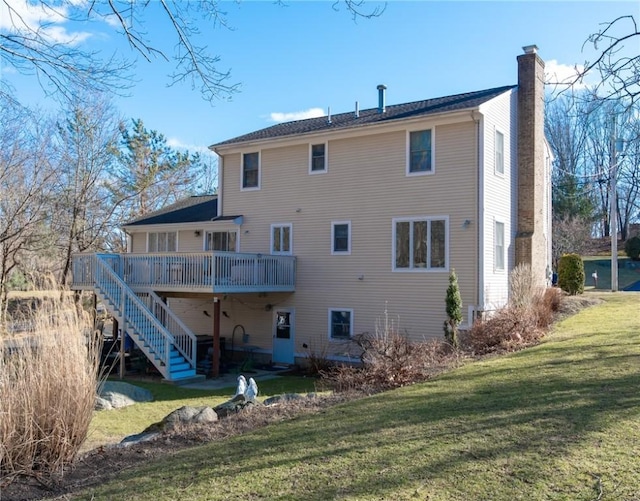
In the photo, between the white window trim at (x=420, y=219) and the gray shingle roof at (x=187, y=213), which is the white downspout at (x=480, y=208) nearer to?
the white window trim at (x=420, y=219)

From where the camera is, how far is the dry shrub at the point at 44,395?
5250mm

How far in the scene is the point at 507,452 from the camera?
4.75 metres

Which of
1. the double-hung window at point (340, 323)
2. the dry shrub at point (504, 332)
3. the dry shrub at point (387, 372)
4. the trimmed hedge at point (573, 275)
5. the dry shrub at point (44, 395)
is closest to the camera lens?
the dry shrub at point (44, 395)

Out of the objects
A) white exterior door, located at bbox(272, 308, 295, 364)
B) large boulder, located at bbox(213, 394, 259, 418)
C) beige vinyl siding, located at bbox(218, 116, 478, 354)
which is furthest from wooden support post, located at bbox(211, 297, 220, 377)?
large boulder, located at bbox(213, 394, 259, 418)

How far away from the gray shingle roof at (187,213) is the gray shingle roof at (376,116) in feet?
10.2

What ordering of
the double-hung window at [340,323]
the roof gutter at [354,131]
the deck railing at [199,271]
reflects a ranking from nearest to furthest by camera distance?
1. the roof gutter at [354,131]
2. the deck railing at [199,271]
3. the double-hung window at [340,323]

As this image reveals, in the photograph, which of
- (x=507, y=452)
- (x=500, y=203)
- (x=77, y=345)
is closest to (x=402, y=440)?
(x=507, y=452)

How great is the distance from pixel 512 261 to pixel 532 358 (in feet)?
27.8

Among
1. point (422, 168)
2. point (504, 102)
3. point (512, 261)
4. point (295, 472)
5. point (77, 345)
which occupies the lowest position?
point (295, 472)

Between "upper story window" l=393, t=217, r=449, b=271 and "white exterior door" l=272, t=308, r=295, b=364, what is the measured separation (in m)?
4.42

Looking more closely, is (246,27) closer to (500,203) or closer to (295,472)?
(295,472)

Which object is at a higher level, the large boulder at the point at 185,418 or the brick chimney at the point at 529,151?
the brick chimney at the point at 529,151

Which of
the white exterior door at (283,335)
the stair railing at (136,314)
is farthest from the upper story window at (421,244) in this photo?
the stair railing at (136,314)

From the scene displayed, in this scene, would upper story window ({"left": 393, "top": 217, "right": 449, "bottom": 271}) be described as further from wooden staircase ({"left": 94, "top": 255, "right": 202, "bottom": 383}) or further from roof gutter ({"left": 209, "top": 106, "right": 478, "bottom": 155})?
wooden staircase ({"left": 94, "top": 255, "right": 202, "bottom": 383})
